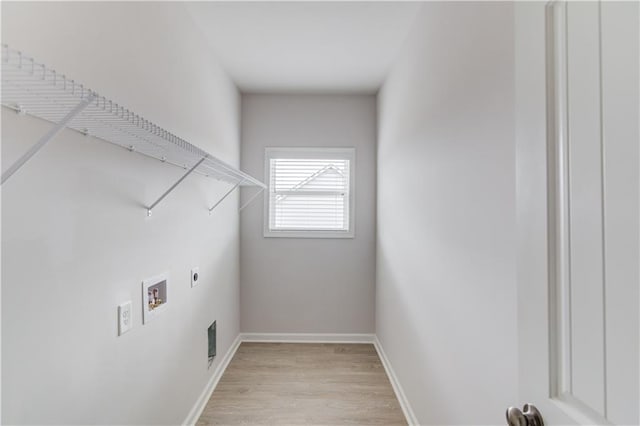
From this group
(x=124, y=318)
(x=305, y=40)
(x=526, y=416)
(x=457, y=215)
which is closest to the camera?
(x=526, y=416)

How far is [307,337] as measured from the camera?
337cm

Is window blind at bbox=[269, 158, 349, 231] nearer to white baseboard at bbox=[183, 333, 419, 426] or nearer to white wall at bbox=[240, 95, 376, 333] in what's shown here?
white wall at bbox=[240, 95, 376, 333]

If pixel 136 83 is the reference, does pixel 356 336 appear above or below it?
below

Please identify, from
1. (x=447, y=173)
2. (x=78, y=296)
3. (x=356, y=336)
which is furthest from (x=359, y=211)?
(x=78, y=296)

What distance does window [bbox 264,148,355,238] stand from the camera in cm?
340

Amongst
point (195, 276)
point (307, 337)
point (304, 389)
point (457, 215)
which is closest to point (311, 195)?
point (307, 337)

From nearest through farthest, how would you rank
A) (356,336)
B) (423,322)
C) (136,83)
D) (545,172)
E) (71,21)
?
(545,172)
(71,21)
(136,83)
(423,322)
(356,336)

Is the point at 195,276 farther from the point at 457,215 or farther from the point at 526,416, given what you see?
the point at 526,416

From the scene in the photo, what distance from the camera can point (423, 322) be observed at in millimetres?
1877

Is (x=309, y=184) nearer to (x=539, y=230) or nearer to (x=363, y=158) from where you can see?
(x=363, y=158)

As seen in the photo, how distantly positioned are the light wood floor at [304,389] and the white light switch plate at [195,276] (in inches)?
35.6

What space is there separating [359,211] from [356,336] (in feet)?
4.41

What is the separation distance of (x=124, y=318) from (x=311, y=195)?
2329 mm

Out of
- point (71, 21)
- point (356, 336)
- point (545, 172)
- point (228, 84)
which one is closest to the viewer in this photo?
point (545, 172)
